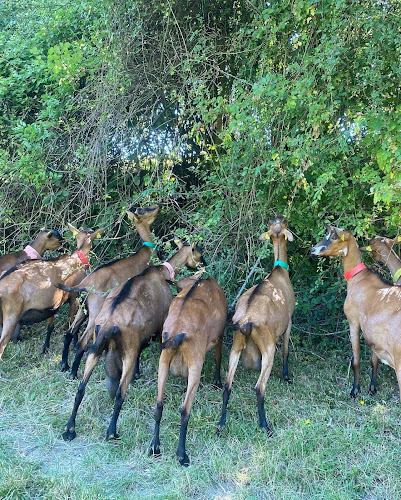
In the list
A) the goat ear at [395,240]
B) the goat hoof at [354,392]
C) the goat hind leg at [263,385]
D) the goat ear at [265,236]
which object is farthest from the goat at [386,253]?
the goat hind leg at [263,385]

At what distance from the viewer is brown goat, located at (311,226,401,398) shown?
5434mm

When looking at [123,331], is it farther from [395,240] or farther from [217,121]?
[217,121]

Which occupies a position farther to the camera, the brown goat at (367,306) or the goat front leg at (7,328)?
the goat front leg at (7,328)

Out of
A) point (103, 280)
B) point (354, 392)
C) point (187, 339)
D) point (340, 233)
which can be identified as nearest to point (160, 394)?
point (187, 339)

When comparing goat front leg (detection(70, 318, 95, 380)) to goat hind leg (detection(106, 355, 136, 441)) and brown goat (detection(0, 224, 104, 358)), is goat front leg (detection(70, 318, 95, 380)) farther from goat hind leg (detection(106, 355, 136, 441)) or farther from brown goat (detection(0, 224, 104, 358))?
goat hind leg (detection(106, 355, 136, 441))

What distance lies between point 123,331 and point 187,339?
2.48ft

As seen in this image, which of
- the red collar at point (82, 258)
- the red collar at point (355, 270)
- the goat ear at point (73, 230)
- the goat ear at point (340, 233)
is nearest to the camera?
the goat ear at point (340, 233)

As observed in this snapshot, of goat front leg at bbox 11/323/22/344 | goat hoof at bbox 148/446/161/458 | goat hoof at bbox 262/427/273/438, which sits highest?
goat hoof at bbox 148/446/161/458

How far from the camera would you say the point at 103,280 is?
270 inches

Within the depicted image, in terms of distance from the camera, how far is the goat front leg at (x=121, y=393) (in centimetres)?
515

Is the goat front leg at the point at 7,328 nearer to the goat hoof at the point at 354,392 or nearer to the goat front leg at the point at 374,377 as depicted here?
the goat hoof at the point at 354,392

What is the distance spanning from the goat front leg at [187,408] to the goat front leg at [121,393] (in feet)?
2.33

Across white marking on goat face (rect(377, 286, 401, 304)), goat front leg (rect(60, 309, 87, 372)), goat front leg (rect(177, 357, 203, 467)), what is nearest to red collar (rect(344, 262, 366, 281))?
white marking on goat face (rect(377, 286, 401, 304))

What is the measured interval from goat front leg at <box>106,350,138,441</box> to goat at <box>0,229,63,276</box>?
3.29 metres
